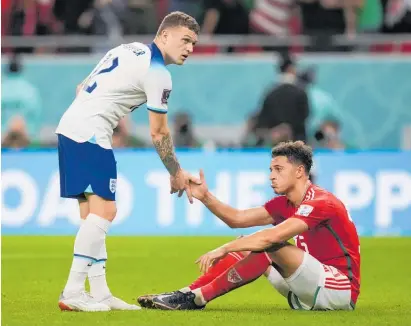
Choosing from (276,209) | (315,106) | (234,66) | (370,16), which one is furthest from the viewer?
(370,16)

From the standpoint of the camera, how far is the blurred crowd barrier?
16438mm

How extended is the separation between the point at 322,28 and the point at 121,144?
151 inches

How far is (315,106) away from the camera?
18547 millimetres

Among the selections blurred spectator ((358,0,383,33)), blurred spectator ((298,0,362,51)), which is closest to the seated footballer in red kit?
blurred spectator ((298,0,362,51))

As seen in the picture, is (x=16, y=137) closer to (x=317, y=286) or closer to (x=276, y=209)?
(x=276, y=209)

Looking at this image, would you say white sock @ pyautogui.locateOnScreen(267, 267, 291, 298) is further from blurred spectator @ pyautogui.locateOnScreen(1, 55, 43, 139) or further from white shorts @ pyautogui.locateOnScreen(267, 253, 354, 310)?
blurred spectator @ pyautogui.locateOnScreen(1, 55, 43, 139)

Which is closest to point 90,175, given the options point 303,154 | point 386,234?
point 303,154

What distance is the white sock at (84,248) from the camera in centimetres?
803

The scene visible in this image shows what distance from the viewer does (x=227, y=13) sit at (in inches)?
763

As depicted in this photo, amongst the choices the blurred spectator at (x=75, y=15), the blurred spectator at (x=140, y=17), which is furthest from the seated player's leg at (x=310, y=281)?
the blurred spectator at (x=75, y=15)

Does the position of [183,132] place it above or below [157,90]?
below

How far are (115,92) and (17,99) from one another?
1093 cm

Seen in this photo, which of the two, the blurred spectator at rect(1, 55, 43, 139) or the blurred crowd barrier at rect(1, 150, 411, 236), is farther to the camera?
the blurred spectator at rect(1, 55, 43, 139)

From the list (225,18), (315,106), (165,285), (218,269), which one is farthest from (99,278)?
(225,18)
